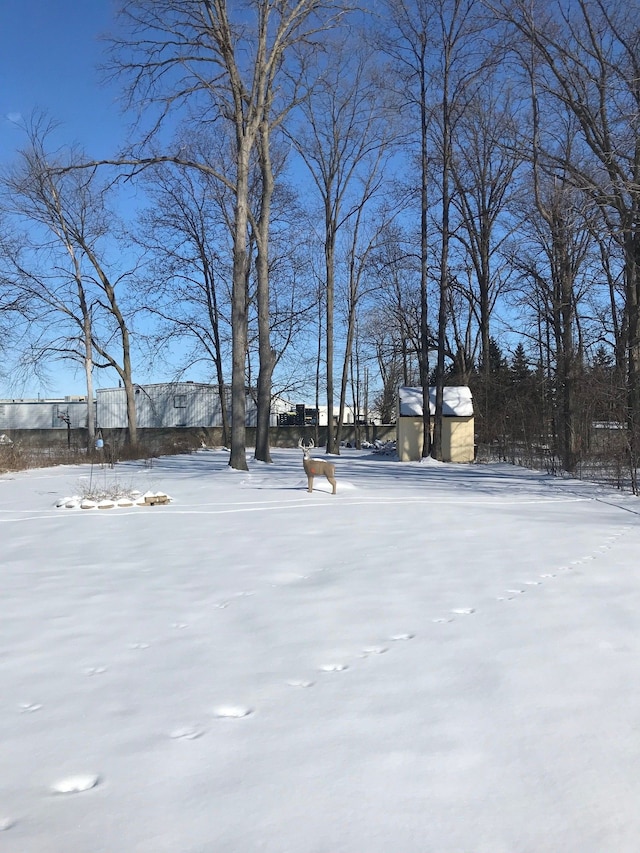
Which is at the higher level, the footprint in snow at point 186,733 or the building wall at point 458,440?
the building wall at point 458,440

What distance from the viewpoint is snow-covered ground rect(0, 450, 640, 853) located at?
7.52 feet

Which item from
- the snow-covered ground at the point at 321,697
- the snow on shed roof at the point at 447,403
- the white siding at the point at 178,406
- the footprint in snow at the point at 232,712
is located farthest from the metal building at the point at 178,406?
the footprint in snow at the point at 232,712

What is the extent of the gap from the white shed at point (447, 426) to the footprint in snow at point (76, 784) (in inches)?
962

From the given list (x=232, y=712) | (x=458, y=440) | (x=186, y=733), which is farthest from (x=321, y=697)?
(x=458, y=440)

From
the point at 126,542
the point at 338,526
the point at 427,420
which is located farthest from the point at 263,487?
the point at 427,420

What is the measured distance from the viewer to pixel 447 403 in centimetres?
2706

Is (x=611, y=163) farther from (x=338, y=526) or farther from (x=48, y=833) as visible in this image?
(x=48, y=833)

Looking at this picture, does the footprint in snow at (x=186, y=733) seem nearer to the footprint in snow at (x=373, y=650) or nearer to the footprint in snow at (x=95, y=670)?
the footprint in snow at (x=95, y=670)

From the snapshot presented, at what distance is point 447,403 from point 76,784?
82.8 feet

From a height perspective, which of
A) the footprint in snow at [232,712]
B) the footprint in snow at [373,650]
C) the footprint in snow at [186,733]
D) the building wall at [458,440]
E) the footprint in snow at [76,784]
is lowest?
the footprint in snow at [76,784]

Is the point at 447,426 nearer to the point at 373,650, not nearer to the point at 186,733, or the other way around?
the point at 373,650

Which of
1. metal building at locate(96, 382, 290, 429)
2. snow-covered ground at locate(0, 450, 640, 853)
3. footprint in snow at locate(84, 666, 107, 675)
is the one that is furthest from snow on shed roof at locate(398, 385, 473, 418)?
metal building at locate(96, 382, 290, 429)

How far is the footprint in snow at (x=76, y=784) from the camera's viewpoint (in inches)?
98.2

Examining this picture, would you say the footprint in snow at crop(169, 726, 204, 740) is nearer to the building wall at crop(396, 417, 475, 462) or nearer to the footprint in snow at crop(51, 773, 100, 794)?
the footprint in snow at crop(51, 773, 100, 794)
